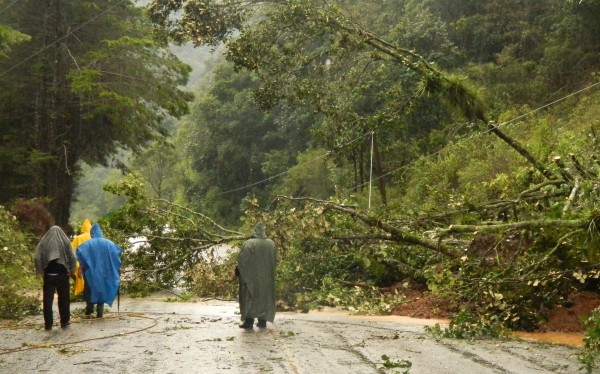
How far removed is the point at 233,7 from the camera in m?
18.7

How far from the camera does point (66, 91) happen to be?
28.7 m

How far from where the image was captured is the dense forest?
11.8 metres

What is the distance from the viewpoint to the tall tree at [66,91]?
91.9ft

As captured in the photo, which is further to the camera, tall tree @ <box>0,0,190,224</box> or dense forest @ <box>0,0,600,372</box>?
tall tree @ <box>0,0,190,224</box>

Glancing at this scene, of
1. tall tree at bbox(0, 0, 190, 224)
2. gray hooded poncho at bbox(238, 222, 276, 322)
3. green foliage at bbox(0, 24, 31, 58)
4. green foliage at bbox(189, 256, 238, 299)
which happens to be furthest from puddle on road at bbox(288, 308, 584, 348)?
tall tree at bbox(0, 0, 190, 224)

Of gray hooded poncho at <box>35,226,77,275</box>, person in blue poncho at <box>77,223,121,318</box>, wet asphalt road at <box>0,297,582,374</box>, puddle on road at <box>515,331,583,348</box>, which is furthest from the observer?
person in blue poncho at <box>77,223,121,318</box>

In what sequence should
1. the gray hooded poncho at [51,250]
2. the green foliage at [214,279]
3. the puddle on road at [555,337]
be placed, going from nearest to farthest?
the puddle on road at [555,337], the gray hooded poncho at [51,250], the green foliage at [214,279]

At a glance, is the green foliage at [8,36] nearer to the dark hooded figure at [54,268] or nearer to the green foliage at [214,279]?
the green foliage at [214,279]

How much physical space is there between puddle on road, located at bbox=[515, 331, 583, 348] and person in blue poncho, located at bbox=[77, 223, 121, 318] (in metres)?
6.62

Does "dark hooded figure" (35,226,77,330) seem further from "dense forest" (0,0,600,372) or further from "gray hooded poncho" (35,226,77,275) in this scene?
"dense forest" (0,0,600,372)

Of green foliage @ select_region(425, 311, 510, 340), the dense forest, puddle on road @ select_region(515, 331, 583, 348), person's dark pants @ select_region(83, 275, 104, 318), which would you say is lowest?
puddle on road @ select_region(515, 331, 583, 348)

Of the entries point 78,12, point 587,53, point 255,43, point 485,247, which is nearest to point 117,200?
point 78,12

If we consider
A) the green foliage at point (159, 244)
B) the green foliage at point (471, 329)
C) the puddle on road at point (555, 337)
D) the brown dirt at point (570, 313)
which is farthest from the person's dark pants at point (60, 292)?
the puddle on road at point (555, 337)

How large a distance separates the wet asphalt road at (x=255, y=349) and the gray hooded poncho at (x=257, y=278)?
1.04 ft
